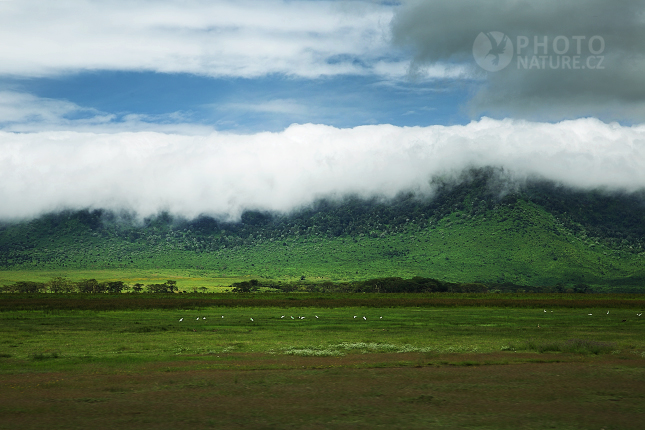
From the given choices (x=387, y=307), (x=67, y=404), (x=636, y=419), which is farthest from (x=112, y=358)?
(x=387, y=307)

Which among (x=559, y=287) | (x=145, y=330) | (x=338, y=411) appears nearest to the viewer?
(x=338, y=411)

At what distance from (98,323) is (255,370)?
35.9 meters

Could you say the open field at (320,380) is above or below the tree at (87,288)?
above

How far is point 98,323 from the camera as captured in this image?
58219 mm

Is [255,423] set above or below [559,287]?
above

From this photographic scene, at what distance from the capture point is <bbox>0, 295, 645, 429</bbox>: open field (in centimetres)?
1861

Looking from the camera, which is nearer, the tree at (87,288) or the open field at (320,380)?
the open field at (320,380)

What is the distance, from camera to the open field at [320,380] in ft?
61.1

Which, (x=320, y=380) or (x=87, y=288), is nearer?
(x=320, y=380)

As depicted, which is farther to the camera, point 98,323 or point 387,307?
point 387,307

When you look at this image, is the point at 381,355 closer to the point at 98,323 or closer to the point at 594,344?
the point at 594,344

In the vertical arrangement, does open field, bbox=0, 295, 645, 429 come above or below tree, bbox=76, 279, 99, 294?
above

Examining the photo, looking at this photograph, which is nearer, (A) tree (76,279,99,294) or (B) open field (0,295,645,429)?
(B) open field (0,295,645,429)

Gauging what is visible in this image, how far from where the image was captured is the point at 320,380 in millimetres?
25188
